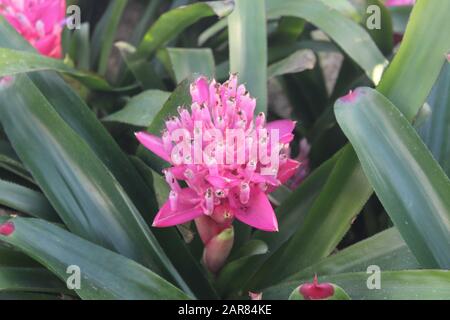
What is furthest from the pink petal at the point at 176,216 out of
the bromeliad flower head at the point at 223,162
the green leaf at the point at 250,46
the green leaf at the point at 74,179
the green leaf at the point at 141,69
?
the green leaf at the point at 141,69

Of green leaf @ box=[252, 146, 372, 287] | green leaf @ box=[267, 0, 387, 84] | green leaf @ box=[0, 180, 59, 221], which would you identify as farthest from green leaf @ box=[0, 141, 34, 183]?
green leaf @ box=[267, 0, 387, 84]

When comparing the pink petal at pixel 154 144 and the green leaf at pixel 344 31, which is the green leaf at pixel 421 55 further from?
the pink petal at pixel 154 144

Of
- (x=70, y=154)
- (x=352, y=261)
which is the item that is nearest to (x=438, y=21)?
(x=352, y=261)

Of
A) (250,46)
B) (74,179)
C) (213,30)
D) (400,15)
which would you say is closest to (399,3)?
(400,15)

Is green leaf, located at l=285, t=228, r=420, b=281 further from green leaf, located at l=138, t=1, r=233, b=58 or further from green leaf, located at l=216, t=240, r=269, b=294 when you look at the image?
green leaf, located at l=138, t=1, r=233, b=58

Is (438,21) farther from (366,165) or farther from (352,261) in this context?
(352,261)
